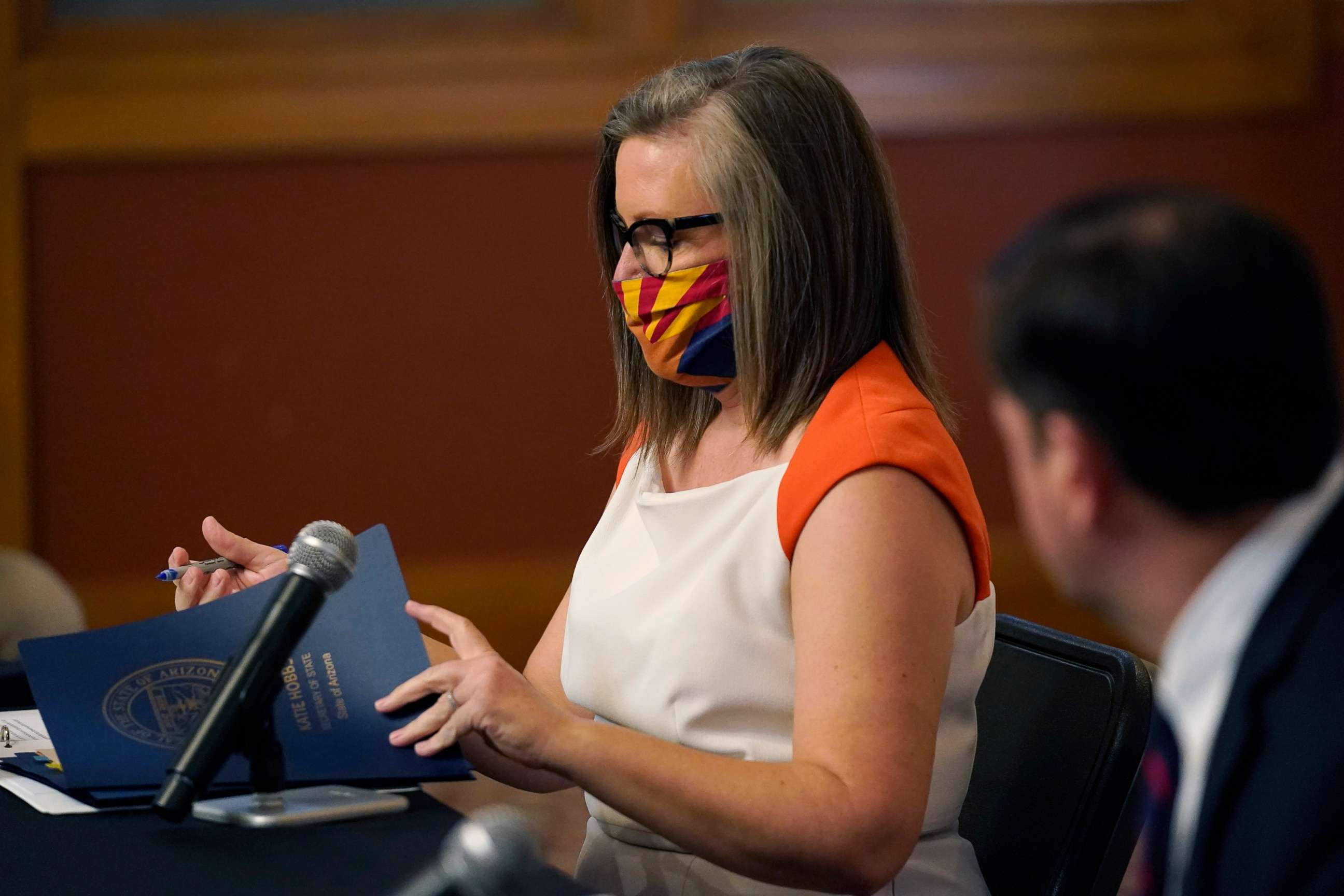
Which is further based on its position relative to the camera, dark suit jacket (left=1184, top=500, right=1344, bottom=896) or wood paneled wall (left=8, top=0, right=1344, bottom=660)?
wood paneled wall (left=8, top=0, right=1344, bottom=660)

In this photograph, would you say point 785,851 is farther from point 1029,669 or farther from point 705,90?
point 705,90

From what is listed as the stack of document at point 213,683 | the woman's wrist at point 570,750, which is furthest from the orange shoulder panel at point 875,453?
the stack of document at point 213,683

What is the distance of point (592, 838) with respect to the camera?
55.0 inches

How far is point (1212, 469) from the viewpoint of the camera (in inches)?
28.4

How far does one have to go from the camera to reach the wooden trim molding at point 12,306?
12.5ft

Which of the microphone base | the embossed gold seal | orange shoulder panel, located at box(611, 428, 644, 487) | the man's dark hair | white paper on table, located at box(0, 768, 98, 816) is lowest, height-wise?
white paper on table, located at box(0, 768, 98, 816)

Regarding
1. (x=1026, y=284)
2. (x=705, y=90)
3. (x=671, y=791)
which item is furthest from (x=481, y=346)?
(x=1026, y=284)

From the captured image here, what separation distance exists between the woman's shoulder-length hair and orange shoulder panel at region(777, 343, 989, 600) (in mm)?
53

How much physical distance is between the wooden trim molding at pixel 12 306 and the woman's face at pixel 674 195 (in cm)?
301

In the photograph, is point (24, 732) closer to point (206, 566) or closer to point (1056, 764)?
point (206, 566)

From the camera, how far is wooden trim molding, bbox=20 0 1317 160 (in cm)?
388

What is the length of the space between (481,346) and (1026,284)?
3.41 m

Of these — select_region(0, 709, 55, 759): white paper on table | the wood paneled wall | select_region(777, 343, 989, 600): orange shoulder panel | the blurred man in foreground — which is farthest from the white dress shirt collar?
the wood paneled wall

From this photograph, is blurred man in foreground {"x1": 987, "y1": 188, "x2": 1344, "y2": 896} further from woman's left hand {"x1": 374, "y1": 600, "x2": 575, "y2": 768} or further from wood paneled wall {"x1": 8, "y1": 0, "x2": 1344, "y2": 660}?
wood paneled wall {"x1": 8, "y1": 0, "x2": 1344, "y2": 660}
